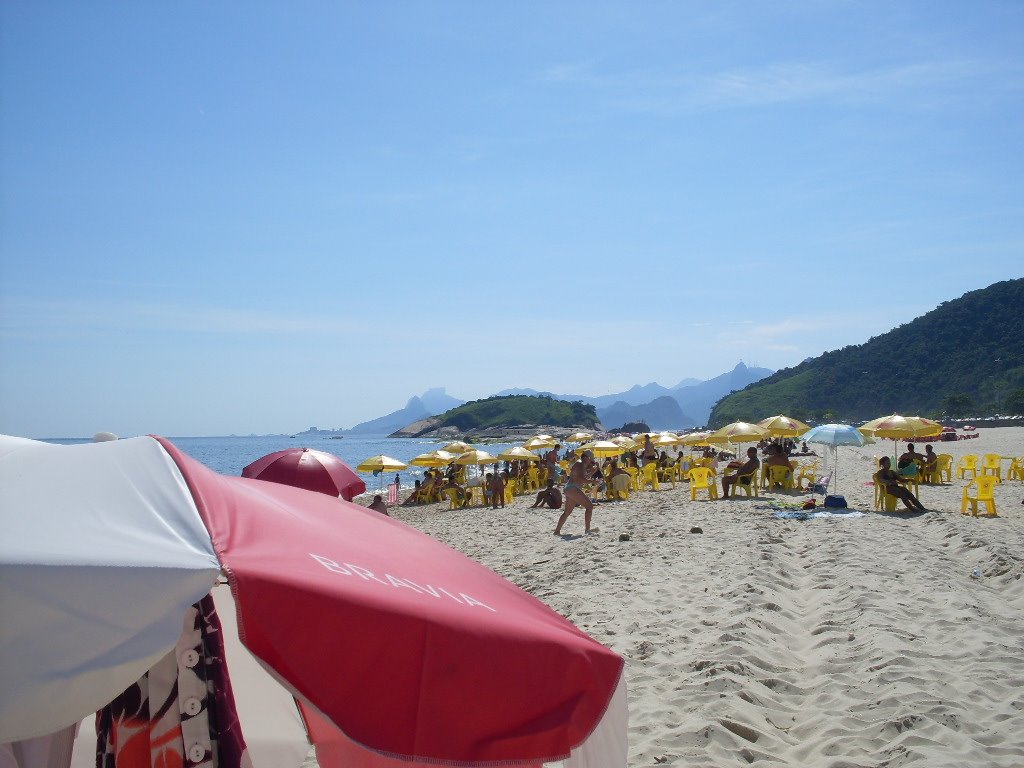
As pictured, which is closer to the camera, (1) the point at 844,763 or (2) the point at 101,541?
(2) the point at 101,541

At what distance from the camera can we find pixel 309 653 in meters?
1.52

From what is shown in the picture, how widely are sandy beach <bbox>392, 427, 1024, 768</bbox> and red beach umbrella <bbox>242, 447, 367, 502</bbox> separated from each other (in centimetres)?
222

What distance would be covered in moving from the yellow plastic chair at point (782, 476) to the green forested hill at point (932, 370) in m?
51.8

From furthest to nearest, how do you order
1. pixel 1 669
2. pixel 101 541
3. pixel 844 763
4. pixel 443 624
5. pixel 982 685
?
pixel 982 685, pixel 844 763, pixel 443 624, pixel 101 541, pixel 1 669

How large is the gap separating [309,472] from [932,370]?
81.8 meters

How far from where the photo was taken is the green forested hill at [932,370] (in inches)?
2699

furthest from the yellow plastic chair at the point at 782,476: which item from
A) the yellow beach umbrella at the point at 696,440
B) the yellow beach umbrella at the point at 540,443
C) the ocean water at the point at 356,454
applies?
the yellow beach umbrella at the point at 540,443

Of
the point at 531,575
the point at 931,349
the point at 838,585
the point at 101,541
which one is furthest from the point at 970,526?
the point at 931,349

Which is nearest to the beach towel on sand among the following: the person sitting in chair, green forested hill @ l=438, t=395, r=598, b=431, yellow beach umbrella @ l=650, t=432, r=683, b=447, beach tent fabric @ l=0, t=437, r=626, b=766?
the person sitting in chair

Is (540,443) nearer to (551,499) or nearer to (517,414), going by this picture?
(551,499)

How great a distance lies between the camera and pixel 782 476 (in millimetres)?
15875

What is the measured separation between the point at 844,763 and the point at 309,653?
3.13 m

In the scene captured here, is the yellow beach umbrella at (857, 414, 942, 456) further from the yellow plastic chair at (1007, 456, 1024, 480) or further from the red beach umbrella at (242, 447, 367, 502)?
the red beach umbrella at (242, 447, 367, 502)

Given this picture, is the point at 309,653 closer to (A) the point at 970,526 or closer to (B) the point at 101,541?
(B) the point at 101,541
